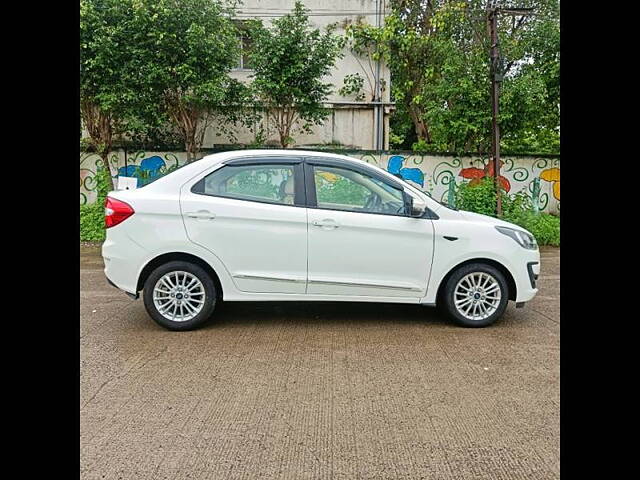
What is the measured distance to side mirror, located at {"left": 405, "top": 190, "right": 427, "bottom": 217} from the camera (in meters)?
5.50

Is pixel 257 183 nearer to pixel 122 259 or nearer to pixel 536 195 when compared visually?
pixel 122 259

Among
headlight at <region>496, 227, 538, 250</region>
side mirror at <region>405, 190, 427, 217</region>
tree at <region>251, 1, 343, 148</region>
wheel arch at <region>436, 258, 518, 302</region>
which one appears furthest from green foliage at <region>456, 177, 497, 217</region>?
side mirror at <region>405, 190, 427, 217</region>

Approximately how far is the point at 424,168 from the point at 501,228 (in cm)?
737

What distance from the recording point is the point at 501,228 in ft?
18.7

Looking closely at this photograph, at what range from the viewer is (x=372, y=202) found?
18.4 feet

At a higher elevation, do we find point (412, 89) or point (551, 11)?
point (551, 11)

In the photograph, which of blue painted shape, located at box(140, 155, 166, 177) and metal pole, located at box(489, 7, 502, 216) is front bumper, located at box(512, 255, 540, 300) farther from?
blue painted shape, located at box(140, 155, 166, 177)

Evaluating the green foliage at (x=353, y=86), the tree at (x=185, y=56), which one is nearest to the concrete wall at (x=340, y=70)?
the green foliage at (x=353, y=86)

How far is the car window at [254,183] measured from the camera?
5523 millimetres

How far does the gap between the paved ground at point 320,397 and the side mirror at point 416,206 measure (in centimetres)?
118

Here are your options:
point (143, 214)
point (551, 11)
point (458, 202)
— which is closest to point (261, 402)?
point (143, 214)

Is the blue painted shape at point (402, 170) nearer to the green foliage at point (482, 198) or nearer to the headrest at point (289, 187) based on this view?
the green foliage at point (482, 198)

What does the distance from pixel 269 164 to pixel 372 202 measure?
3.69 feet
